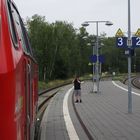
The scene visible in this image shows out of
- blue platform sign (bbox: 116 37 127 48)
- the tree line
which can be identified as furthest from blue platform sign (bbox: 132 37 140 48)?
the tree line

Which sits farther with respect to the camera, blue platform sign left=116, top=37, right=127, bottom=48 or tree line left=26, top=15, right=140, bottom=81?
tree line left=26, top=15, right=140, bottom=81

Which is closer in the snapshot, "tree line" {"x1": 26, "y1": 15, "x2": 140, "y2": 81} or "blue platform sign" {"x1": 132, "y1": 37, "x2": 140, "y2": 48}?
"blue platform sign" {"x1": 132, "y1": 37, "x2": 140, "y2": 48}

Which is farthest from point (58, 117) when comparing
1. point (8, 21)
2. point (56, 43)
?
point (56, 43)

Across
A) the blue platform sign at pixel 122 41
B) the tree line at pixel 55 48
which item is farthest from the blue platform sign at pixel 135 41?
the tree line at pixel 55 48

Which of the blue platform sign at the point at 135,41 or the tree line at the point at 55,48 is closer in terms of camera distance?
the blue platform sign at the point at 135,41

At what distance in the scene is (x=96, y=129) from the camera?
17.2 metres

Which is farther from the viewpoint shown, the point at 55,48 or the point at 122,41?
the point at 55,48

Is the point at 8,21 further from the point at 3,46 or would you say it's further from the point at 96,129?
the point at 96,129

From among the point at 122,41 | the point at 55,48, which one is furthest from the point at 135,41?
the point at 55,48

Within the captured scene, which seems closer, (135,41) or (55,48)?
(135,41)

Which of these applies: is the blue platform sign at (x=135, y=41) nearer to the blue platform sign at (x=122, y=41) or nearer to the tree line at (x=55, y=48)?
the blue platform sign at (x=122, y=41)

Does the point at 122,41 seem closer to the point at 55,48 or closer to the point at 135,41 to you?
the point at 135,41

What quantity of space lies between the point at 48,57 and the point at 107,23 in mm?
59279

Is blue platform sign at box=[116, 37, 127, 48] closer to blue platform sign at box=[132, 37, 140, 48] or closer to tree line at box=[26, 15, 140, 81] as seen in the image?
blue platform sign at box=[132, 37, 140, 48]
